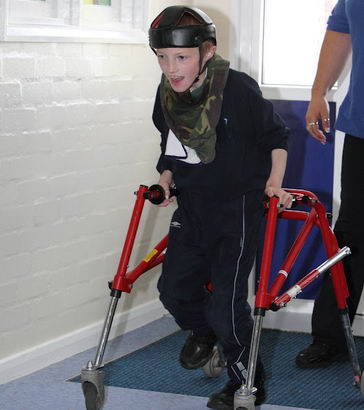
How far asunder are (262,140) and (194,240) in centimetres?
39

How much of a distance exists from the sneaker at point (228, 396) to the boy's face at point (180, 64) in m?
0.96

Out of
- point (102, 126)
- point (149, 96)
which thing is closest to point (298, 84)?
point (149, 96)

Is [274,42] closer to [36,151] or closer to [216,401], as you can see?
[36,151]

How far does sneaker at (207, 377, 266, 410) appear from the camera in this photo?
305 cm

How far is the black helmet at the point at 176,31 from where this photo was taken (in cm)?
274

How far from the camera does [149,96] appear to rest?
4.02 m

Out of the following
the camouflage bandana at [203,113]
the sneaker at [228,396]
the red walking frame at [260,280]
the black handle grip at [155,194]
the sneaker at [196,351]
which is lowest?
the sneaker at [228,396]

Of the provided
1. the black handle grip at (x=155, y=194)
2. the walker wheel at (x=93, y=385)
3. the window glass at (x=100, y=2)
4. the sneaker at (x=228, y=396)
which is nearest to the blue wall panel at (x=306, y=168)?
the window glass at (x=100, y=2)

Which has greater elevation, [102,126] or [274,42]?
[274,42]

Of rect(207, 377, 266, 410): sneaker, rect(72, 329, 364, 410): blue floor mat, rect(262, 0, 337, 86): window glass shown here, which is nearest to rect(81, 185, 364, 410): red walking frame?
rect(72, 329, 364, 410): blue floor mat

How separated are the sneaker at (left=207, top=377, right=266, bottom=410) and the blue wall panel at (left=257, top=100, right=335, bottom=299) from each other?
111 cm

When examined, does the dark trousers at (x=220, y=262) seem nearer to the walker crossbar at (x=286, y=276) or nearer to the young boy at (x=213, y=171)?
the young boy at (x=213, y=171)

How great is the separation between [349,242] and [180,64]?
3.35ft

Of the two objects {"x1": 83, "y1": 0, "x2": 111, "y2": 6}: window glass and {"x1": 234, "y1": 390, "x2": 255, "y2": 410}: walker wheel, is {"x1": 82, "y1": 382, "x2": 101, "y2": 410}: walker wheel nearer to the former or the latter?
{"x1": 234, "y1": 390, "x2": 255, "y2": 410}: walker wheel
